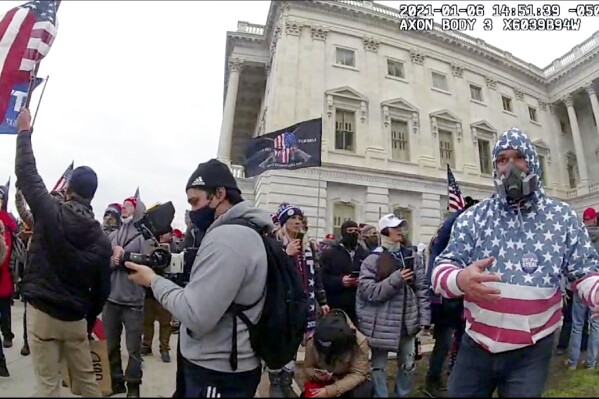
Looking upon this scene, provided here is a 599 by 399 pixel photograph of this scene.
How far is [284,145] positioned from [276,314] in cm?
819

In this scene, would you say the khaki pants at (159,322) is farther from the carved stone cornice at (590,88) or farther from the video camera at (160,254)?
the carved stone cornice at (590,88)

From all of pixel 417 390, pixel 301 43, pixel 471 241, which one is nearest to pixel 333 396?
pixel 471 241

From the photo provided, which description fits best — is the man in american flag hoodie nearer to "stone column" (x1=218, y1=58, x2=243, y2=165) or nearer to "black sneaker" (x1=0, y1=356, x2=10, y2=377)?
"black sneaker" (x1=0, y1=356, x2=10, y2=377)

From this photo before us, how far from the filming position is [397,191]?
20.2 m

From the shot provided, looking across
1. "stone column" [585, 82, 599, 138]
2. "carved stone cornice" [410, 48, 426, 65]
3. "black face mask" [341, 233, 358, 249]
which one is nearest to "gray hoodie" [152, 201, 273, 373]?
"black face mask" [341, 233, 358, 249]

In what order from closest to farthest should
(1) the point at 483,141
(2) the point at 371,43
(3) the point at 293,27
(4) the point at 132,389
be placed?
(4) the point at 132,389 < (3) the point at 293,27 < (2) the point at 371,43 < (1) the point at 483,141

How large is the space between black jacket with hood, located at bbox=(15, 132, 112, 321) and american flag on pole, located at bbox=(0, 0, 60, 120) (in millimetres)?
1572

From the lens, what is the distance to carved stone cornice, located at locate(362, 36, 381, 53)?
21.8m

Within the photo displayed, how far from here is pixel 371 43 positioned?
71.9 feet

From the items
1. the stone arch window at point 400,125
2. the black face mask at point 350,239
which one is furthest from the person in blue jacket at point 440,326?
the stone arch window at point 400,125

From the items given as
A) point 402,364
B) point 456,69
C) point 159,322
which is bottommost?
point 402,364

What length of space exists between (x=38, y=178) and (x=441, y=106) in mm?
23204

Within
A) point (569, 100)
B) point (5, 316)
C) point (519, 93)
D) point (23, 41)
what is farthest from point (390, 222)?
point (569, 100)

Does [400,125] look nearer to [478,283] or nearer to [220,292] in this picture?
[478,283]
